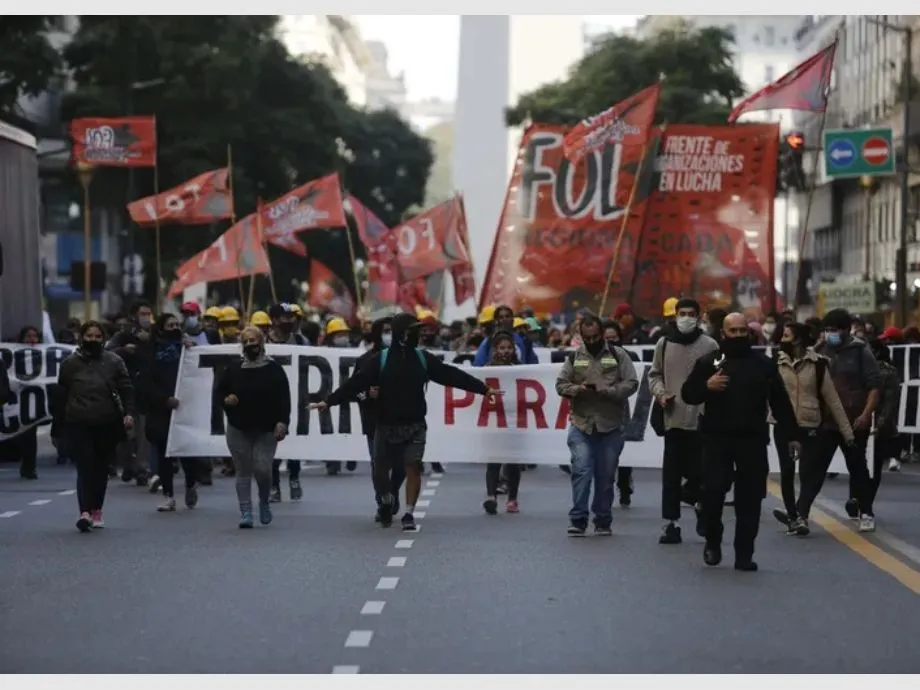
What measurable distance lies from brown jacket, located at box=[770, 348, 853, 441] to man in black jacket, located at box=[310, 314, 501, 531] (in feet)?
7.69

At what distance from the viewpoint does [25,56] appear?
51.9 metres

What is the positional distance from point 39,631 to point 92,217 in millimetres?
64628

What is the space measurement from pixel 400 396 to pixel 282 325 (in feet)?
18.8

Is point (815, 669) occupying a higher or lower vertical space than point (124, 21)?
lower

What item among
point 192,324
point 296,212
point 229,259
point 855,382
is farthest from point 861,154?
point 855,382

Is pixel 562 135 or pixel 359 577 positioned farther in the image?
pixel 562 135

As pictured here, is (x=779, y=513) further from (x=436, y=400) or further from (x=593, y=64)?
(x=593, y=64)

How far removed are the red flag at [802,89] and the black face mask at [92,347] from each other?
12.7 m

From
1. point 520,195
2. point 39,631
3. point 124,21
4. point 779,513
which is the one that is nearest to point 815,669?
point 39,631

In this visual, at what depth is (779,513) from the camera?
19109 mm

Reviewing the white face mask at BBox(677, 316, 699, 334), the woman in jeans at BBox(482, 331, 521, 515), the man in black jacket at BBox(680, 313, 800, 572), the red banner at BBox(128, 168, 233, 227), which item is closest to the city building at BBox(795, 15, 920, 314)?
the red banner at BBox(128, 168, 233, 227)

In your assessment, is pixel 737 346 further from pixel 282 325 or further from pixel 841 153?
pixel 841 153

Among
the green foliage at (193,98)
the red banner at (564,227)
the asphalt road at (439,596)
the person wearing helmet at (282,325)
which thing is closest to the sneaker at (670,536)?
the asphalt road at (439,596)

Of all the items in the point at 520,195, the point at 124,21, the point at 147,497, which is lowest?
the point at 147,497
